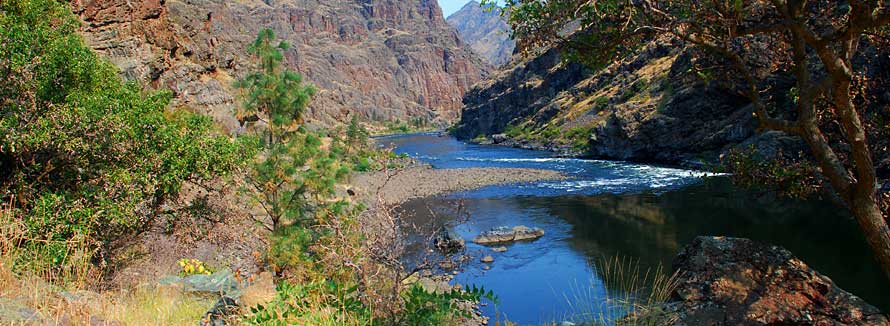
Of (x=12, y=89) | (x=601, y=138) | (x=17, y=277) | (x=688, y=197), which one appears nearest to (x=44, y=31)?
(x=12, y=89)

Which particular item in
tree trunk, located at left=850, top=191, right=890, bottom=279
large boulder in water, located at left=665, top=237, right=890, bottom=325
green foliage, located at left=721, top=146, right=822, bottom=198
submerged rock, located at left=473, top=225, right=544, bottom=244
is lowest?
submerged rock, located at left=473, top=225, right=544, bottom=244

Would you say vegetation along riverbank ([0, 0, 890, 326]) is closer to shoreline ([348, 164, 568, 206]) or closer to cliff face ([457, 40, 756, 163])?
cliff face ([457, 40, 756, 163])

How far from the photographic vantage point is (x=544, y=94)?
134625 millimetres

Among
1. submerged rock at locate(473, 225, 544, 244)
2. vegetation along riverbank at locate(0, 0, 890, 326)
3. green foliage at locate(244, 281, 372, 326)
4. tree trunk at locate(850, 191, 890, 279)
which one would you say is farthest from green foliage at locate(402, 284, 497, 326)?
submerged rock at locate(473, 225, 544, 244)

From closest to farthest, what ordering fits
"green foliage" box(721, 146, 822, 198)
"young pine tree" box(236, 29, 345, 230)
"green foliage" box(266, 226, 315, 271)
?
"green foliage" box(721, 146, 822, 198) < "green foliage" box(266, 226, 315, 271) < "young pine tree" box(236, 29, 345, 230)

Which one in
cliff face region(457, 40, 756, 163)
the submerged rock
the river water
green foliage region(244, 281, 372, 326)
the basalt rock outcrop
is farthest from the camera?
cliff face region(457, 40, 756, 163)

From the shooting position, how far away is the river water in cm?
1967

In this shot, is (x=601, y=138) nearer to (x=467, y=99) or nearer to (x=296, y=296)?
(x=296, y=296)

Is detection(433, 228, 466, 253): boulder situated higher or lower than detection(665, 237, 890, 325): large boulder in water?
lower

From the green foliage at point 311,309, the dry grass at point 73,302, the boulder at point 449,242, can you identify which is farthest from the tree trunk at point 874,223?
the boulder at point 449,242

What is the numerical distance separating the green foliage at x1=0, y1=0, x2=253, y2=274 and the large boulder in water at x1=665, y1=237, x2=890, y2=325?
9176mm

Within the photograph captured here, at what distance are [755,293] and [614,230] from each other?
2119cm

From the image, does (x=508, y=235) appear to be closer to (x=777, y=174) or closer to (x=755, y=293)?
(x=755, y=293)

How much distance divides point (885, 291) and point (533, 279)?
39.1 ft
